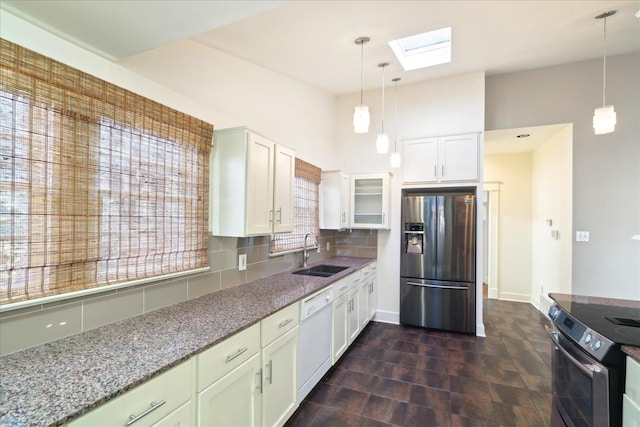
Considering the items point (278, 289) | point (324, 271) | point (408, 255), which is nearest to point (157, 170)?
point (278, 289)

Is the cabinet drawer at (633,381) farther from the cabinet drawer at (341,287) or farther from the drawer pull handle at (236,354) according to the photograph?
the cabinet drawer at (341,287)

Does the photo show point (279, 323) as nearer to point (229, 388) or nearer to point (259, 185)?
point (229, 388)

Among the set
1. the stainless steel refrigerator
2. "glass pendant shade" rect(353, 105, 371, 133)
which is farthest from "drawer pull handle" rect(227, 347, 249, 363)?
the stainless steel refrigerator

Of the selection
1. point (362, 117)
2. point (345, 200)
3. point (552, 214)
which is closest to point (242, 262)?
point (362, 117)

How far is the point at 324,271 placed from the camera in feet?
10.8

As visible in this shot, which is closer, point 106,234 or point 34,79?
point 34,79

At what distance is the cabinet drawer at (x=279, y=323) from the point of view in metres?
1.69

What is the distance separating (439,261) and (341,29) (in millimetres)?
2850

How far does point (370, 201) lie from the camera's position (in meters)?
4.11

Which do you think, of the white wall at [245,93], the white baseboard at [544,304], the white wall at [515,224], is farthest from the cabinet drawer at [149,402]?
the white wall at [515,224]

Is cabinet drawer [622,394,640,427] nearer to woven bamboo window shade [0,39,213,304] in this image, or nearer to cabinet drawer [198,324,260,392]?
cabinet drawer [198,324,260,392]

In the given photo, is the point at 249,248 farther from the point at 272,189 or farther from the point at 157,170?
the point at 157,170

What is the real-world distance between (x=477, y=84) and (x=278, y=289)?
3509 millimetres

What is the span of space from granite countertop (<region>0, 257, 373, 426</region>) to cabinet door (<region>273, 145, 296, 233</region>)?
2.40 feet
